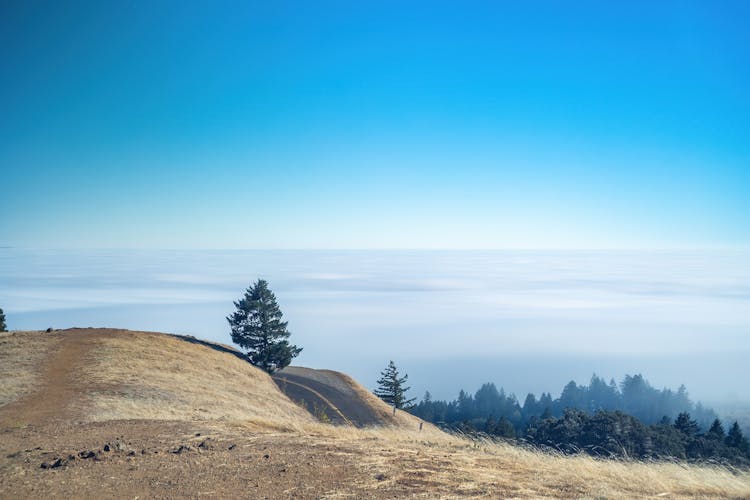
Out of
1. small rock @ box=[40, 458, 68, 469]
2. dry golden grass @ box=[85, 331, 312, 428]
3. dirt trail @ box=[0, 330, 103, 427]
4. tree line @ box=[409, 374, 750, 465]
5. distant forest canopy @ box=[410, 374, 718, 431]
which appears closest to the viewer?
small rock @ box=[40, 458, 68, 469]

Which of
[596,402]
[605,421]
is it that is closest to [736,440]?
[605,421]

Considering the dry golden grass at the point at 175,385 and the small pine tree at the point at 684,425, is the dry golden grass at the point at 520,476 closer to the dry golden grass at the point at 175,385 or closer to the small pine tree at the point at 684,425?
the dry golden grass at the point at 175,385

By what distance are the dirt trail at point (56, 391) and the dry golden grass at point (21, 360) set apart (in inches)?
13.8

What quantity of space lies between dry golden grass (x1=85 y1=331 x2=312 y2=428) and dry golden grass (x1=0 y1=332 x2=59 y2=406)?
89.3 inches

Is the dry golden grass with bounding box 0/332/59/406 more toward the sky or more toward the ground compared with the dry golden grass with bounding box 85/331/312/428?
more toward the sky

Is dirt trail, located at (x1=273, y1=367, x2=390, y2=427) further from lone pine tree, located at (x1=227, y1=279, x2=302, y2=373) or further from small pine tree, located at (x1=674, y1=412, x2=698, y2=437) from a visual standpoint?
small pine tree, located at (x1=674, y1=412, x2=698, y2=437)

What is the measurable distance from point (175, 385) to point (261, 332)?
16980 mm

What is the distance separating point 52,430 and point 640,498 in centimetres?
1394

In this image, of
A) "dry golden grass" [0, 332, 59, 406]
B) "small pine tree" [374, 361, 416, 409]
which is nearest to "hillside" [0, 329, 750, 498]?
"dry golden grass" [0, 332, 59, 406]

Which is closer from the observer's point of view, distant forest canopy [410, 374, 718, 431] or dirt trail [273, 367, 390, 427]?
dirt trail [273, 367, 390, 427]

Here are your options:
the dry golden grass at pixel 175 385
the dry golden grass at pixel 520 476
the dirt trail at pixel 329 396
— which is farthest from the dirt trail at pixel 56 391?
the dirt trail at pixel 329 396

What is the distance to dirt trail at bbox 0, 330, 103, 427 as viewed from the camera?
1373cm

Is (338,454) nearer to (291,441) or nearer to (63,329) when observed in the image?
(291,441)

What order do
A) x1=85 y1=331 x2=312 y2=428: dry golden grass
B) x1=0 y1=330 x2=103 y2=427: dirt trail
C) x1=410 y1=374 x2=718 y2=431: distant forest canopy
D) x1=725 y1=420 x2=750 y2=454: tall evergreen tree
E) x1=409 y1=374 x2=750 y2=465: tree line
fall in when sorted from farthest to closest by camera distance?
1. x1=410 y1=374 x2=718 y2=431: distant forest canopy
2. x1=725 y1=420 x2=750 y2=454: tall evergreen tree
3. x1=409 y1=374 x2=750 y2=465: tree line
4. x1=85 y1=331 x2=312 y2=428: dry golden grass
5. x1=0 y1=330 x2=103 y2=427: dirt trail
